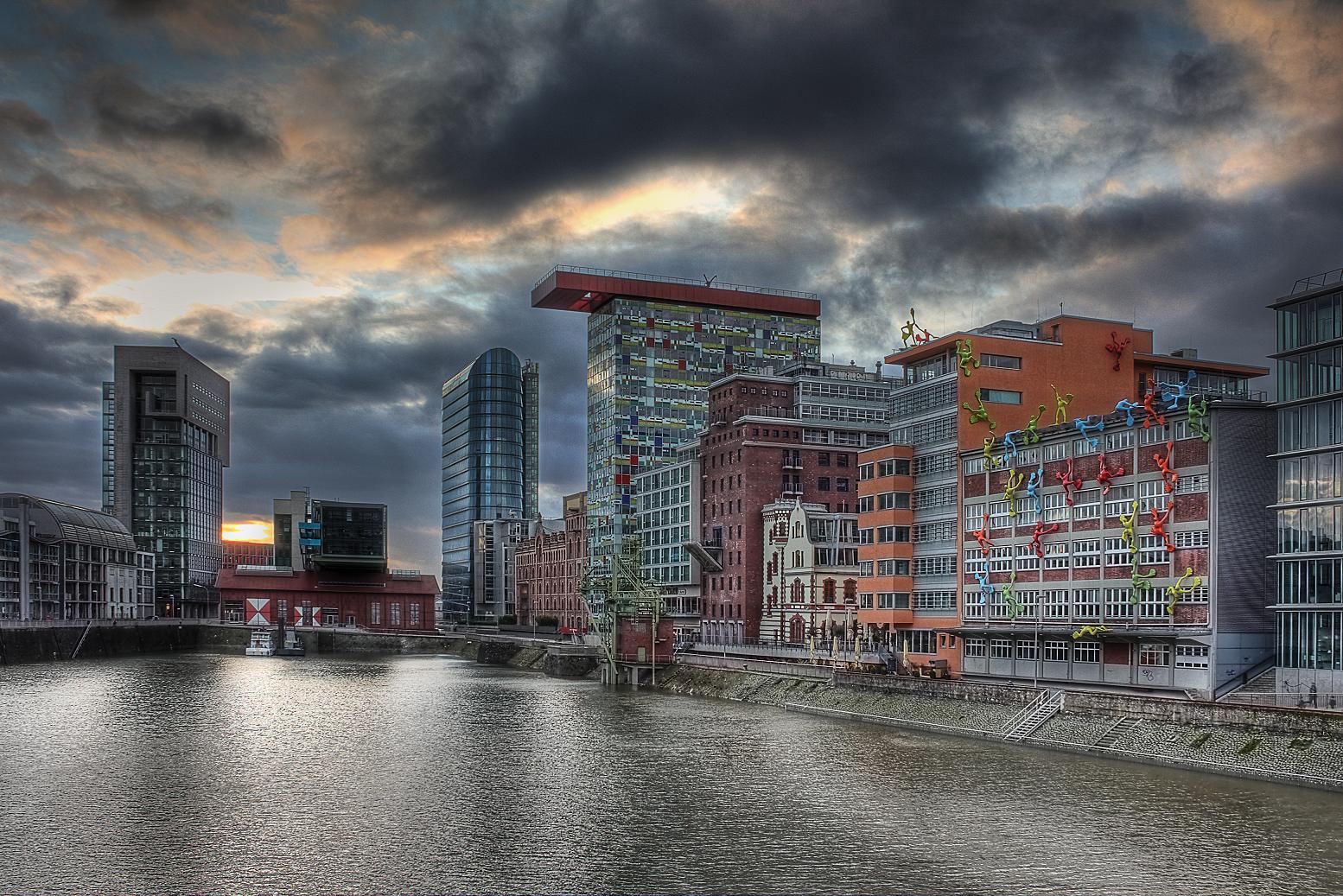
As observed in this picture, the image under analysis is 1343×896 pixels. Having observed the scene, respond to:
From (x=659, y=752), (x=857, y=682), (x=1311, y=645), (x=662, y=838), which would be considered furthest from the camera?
(x=857, y=682)

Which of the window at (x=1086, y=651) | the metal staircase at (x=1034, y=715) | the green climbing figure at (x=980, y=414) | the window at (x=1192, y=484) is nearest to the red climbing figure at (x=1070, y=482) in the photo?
the window at (x=1192, y=484)

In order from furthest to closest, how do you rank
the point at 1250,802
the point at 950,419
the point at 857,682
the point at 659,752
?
the point at 950,419 → the point at 857,682 → the point at 659,752 → the point at 1250,802

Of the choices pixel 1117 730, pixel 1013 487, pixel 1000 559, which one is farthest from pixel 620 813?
pixel 1013 487

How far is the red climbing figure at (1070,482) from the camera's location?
89000mm

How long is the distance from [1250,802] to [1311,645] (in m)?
19.3

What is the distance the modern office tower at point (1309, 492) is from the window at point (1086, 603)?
1451 centimetres

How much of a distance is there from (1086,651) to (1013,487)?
14592 millimetres

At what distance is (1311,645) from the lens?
7006cm

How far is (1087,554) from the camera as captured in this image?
88.0 m

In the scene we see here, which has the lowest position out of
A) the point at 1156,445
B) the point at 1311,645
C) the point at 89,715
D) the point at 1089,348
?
the point at 89,715

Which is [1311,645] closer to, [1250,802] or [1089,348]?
[1250,802]

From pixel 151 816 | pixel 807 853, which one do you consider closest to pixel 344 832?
pixel 151 816

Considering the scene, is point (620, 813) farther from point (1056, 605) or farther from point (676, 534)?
point (676, 534)

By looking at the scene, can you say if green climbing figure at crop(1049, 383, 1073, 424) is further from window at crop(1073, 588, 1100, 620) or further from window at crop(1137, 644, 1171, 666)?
window at crop(1137, 644, 1171, 666)
